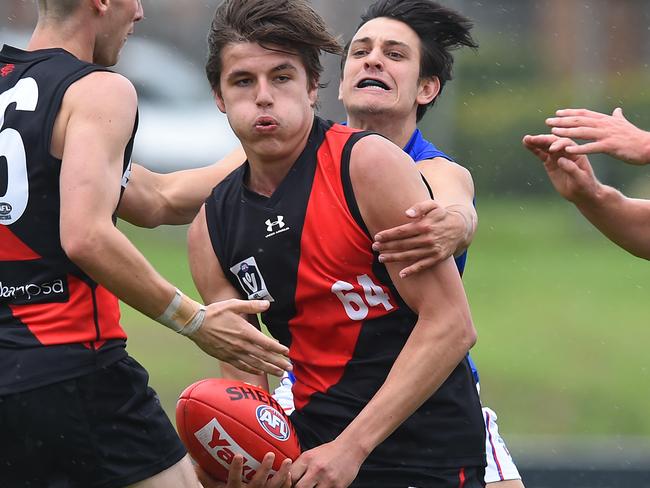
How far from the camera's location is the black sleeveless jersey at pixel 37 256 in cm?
412

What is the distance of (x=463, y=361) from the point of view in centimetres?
468

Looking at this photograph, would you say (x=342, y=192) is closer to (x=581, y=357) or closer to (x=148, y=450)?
(x=148, y=450)

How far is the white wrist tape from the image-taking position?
13.6 ft

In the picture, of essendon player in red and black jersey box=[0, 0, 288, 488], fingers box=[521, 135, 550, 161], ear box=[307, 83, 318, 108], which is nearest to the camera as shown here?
essendon player in red and black jersey box=[0, 0, 288, 488]

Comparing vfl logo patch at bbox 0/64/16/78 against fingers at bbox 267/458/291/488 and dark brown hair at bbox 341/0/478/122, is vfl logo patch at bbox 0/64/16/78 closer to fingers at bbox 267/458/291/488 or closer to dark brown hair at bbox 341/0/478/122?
fingers at bbox 267/458/291/488

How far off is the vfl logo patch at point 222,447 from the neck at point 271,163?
0.84 m

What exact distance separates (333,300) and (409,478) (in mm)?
656

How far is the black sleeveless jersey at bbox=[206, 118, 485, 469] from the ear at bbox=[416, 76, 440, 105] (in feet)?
3.44

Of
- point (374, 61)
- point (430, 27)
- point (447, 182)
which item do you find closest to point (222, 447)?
point (447, 182)

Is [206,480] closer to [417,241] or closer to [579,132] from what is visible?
[417,241]

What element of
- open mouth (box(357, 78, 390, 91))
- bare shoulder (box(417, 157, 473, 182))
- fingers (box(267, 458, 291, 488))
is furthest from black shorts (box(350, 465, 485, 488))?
open mouth (box(357, 78, 390, 91))

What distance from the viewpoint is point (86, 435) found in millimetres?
4207

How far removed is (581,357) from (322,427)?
12.7 metres

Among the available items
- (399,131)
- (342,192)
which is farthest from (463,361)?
(399,131)
